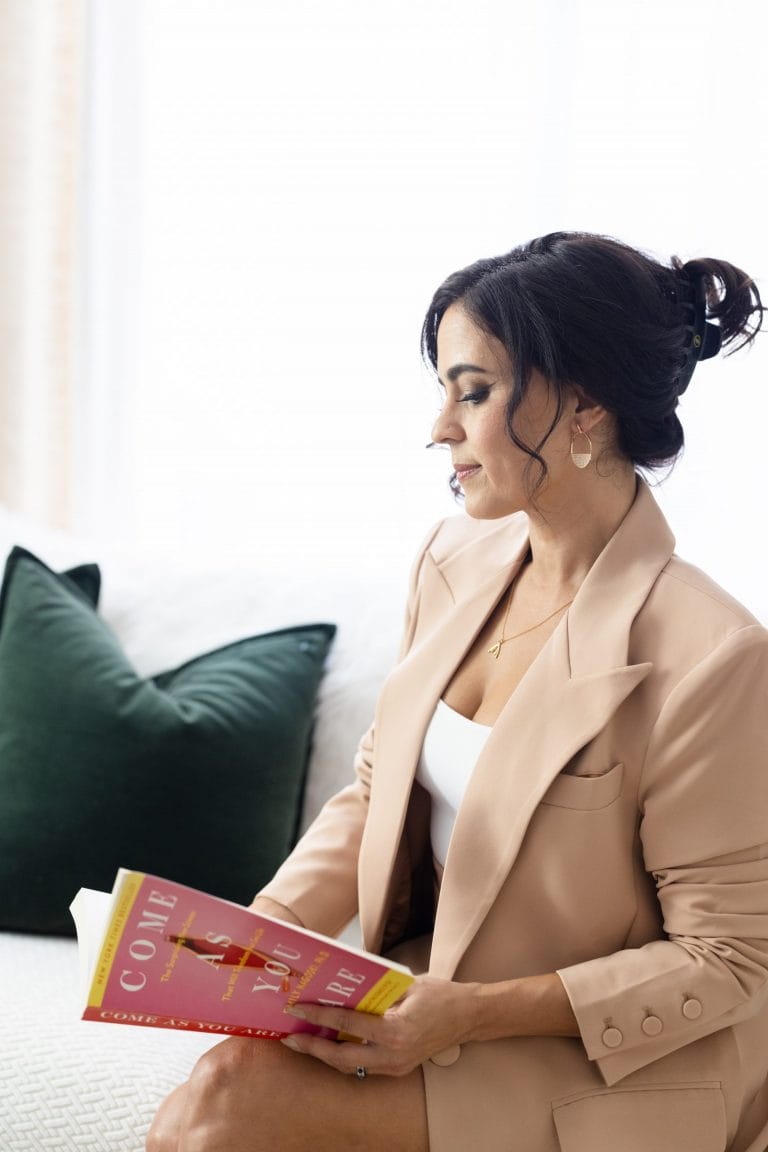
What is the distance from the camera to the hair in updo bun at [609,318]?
128 centimetres

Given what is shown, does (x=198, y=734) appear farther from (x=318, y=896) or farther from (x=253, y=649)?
(x=318, y=896)

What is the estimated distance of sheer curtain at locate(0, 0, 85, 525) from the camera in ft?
8.77

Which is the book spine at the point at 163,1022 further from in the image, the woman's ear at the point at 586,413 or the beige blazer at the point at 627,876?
the woman's ear at the point at 586,413

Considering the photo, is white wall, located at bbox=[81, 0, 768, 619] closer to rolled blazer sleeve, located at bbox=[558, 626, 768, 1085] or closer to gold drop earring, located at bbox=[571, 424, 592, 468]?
gold drop earring, located at bbox=[571, 424, 592, 468]

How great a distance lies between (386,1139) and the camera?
45.6 inches

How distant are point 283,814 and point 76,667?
1.16 feet

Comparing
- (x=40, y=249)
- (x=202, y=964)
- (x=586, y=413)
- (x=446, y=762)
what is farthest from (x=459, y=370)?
(x=40, y=249)

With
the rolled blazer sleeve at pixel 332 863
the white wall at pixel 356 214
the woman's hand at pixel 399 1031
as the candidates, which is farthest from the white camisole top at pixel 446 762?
the white wall at pixel 356 214

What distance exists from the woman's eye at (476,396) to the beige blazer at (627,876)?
0.21 m

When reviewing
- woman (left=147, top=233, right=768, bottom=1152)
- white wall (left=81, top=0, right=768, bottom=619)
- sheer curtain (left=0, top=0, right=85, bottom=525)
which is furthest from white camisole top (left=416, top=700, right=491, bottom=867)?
sheer curtain (left=0, top=0, right=85, bottom=525)

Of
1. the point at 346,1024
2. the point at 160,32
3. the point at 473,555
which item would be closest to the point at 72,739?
the point at 473,555

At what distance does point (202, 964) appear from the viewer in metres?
1.02

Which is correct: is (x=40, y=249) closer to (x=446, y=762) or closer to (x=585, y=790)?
(x=446, y=762)

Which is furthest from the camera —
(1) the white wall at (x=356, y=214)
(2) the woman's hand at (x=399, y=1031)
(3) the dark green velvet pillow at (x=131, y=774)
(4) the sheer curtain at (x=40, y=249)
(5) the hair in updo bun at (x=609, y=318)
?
(4) the sheer curtain at (x=40, y=249)
